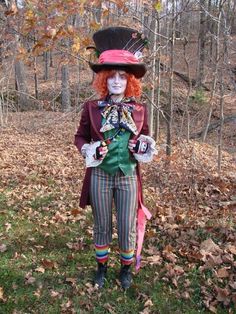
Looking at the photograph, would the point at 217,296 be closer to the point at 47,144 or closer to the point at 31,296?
the point at 31,296

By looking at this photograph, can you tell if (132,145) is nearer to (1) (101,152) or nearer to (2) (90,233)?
(1) (101,152)

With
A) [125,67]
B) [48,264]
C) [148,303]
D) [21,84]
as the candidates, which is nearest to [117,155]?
[125,67]

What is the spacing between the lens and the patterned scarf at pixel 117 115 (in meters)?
3.26

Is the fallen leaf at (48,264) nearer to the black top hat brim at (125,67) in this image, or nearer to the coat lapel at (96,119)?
the coat lapel at (96,119)

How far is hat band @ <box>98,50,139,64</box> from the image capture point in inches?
124

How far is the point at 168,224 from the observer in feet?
15.4

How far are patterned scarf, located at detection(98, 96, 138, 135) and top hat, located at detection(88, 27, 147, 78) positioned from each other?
0.28m

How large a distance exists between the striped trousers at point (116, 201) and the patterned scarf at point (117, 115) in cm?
40

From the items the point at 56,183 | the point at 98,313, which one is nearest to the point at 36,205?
the point at 56,183

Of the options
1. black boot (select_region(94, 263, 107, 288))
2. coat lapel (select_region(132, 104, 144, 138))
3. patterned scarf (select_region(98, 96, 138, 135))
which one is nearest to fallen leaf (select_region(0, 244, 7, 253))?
black boot (select_region(94, 263, 107, 288))

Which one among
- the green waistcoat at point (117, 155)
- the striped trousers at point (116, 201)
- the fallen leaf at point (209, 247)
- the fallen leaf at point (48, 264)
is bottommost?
the fallen leaf at point (48, 264)

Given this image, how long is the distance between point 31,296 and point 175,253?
61.8 inches

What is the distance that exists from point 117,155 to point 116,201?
0.44 m

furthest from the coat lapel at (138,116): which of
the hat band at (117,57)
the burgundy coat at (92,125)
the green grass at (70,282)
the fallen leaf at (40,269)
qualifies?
the fallen leaf at (40,269)
